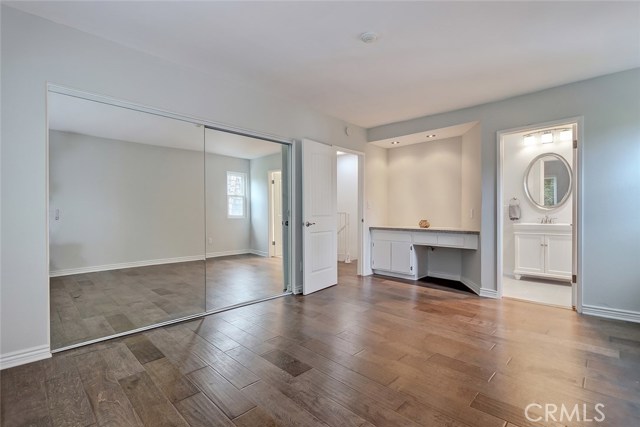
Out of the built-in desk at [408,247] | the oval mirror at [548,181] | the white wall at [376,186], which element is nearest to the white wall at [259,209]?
the white wall at [376,186]

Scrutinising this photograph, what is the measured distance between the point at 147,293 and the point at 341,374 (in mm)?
3032

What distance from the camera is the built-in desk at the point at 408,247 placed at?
14.3 feet

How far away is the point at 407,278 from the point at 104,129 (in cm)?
474

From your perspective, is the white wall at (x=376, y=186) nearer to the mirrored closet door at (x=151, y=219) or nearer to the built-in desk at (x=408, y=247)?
the built-in desk at (x=408, y=247)

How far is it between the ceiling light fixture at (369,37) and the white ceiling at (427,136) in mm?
2332

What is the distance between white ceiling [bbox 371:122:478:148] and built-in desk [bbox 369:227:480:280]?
→ 4.96 ft

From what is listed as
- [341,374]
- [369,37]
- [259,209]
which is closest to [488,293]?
[341,374]

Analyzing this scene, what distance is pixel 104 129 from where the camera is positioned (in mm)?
3490

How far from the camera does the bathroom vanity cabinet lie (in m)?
4.41

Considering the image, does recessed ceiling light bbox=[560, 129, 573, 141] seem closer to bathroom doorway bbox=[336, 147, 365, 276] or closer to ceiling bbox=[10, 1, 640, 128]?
ceiling bbox=[10, 1, 640, 128]

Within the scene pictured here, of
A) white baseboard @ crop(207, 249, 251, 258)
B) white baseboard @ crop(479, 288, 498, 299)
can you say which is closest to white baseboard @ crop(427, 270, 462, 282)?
white baseboard @ crop(479, 288, 498, 299)

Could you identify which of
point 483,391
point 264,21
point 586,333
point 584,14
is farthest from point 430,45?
point 586,333

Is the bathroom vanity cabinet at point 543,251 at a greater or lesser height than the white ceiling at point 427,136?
lesser

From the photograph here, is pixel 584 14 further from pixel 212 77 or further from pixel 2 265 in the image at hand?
pixel 2 265
